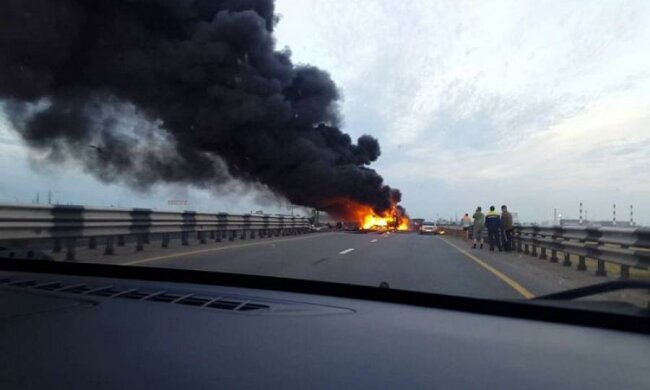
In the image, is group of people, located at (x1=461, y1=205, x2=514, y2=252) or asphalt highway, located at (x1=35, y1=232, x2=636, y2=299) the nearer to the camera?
asphalt highway, located at (x1=35, y1=232, x2=636, y2=299)

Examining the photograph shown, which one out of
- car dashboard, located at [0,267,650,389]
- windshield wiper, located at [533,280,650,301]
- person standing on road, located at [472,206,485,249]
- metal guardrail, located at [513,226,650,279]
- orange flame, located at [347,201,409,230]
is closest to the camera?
car dashboard, located at [0,267,650,389]

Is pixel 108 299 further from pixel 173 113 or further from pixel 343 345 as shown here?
pixel 173 113

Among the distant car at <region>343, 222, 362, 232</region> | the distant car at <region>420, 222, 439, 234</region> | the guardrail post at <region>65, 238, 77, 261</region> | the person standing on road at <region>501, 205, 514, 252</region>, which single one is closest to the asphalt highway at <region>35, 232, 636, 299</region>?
the guardrail post at <region>65, 238, 77, 261</region>

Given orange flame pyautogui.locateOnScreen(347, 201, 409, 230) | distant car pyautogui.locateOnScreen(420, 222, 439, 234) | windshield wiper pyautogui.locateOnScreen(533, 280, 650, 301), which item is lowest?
windshield wiper pyautogui.locateOnScreen(533, 280, 650, 301)

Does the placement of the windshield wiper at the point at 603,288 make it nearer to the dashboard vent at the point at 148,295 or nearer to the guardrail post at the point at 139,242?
the dashboard vent at the point at 148,295

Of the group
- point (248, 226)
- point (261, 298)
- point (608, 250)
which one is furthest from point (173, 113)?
point (261, 298)

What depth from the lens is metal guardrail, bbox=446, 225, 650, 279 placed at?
9.39 metres

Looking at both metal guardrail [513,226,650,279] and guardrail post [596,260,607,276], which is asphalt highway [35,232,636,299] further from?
metal guardrail [513,226,650,279]

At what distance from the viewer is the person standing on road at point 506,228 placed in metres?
20.8

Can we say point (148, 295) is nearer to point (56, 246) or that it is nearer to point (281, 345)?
point (281, 345)

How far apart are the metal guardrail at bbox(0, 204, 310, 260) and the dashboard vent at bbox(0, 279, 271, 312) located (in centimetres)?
639

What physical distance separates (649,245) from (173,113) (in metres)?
25.5

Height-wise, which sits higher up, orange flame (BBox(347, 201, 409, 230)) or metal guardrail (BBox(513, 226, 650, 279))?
orange flame (BBox(347, 201, 409, 230))

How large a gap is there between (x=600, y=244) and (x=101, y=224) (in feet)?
32.3
